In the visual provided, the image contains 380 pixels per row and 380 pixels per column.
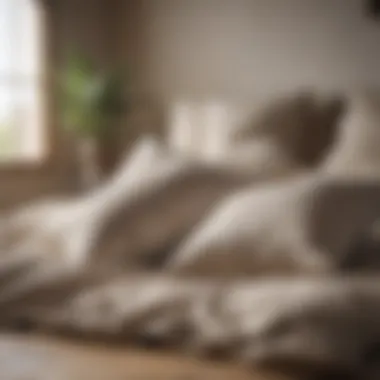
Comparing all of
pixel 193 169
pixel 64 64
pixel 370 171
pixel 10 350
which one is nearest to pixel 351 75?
pixel 370 171

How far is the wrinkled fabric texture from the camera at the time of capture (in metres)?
1.39

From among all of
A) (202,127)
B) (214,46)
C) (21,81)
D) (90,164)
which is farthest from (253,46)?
(21,81)

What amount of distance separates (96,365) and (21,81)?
277 centimetres

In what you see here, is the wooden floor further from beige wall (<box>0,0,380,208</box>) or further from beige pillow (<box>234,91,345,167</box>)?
beige wall (<box>0,0,380,208</box>)

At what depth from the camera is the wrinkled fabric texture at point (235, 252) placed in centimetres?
139

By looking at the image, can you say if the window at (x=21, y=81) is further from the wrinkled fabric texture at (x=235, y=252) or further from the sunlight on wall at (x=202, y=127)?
the wrinkled fabric texture at (x=235, y=252)

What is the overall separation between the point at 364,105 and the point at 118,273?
3.84 ft

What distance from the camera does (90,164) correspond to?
375 centimetres

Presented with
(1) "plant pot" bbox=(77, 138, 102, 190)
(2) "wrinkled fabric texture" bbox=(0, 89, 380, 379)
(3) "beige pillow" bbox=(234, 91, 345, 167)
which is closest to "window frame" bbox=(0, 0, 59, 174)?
(1) "plant pot" bbox=(77, 138, 102, 190)

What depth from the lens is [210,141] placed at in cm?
301

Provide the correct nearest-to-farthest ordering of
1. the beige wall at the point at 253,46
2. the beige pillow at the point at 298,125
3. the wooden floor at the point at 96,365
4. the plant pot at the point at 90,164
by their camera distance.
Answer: the wooden floor at the point at 96,365
the beige pillow at the point at 298,125
the beige wall at the point at 253,46
the plant pot at the point at 90,164

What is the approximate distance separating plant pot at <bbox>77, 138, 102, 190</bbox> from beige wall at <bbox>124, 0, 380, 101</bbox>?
376mm

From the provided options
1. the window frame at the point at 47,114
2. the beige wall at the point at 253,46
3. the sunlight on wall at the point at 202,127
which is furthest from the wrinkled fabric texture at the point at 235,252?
the window frame at the point at 47,114

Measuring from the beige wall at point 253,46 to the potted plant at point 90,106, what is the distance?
0.84ft
